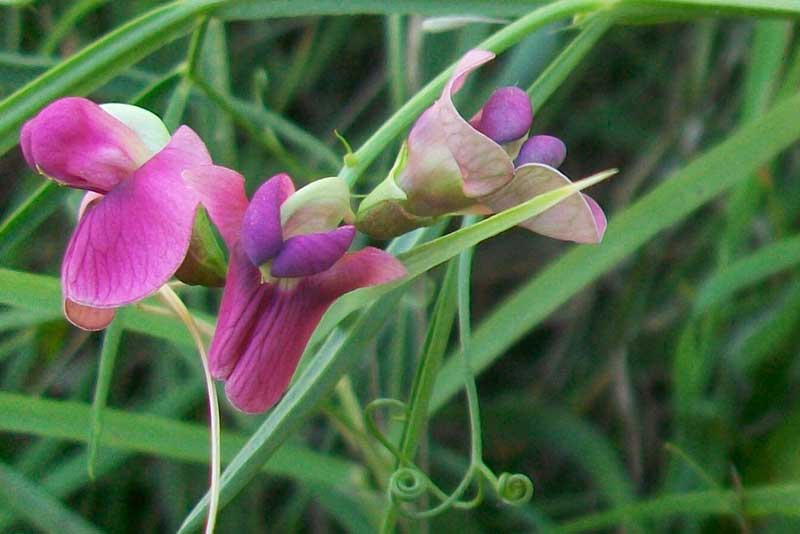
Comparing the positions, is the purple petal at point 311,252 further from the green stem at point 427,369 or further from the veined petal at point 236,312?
the green stem at point 427,369

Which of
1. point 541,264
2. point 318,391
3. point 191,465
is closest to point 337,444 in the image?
point 191,465

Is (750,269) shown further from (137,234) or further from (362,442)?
(137,234)

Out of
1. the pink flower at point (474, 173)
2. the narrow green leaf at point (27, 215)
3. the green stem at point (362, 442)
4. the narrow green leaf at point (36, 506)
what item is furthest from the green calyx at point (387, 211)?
the narrow green leaf at point (36, 506)

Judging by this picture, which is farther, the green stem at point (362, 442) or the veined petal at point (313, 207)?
the green stem at point (362, 442)

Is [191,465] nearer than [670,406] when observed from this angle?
Yes

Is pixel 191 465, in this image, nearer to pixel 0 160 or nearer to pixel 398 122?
pixel 0 160

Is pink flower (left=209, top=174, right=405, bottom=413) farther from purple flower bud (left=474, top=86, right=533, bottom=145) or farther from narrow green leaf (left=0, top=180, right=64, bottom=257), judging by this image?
narrow green leaf (left=0, top=180, right=64, bottom=257)

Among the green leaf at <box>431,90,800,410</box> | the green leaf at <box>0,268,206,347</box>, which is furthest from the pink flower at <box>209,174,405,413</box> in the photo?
the green leaf at <box>431,90,800,410</box>
